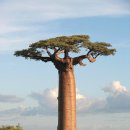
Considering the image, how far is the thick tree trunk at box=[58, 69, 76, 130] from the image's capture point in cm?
2728

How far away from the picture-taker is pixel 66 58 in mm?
27828

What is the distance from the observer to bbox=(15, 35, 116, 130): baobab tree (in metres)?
27.3

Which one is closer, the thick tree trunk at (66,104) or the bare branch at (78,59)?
the thick tree trunk at (66,104)

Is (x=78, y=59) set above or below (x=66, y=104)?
above

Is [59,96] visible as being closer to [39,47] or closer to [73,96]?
[73,96]

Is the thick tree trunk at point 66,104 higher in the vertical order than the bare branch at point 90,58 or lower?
lower

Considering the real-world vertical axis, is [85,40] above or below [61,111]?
above

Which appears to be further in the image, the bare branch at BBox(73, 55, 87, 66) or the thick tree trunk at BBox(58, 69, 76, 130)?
the bare branch at BBox(73, 55, 87, 66)

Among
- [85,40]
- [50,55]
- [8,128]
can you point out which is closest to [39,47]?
[50,55]

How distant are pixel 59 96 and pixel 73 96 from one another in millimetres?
722

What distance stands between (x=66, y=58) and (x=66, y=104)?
242cm

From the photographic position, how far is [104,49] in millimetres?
28281

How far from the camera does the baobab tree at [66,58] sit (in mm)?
27297

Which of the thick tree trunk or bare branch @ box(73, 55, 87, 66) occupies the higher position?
bare branch @ box(73, 55, 87, 66)
